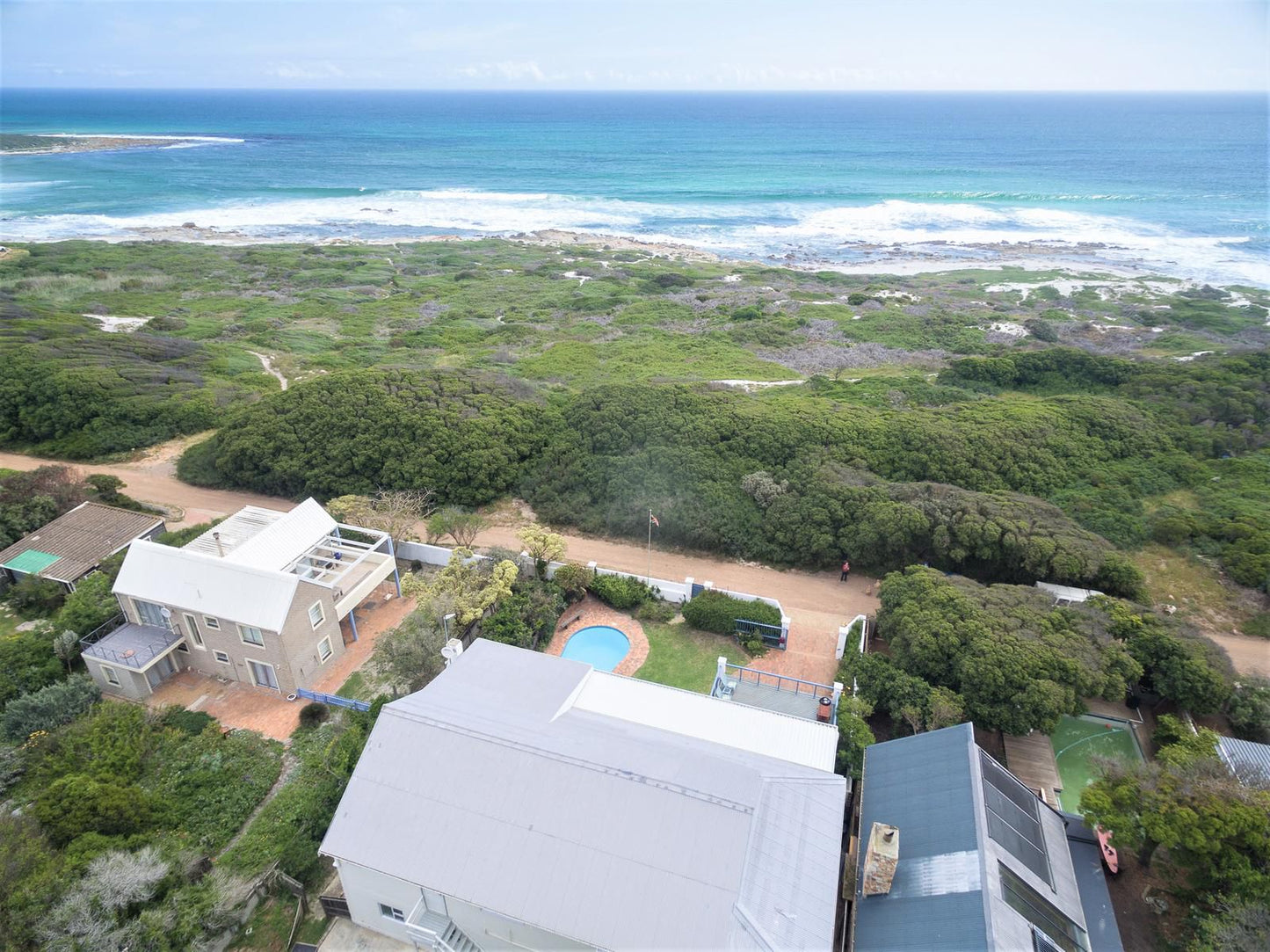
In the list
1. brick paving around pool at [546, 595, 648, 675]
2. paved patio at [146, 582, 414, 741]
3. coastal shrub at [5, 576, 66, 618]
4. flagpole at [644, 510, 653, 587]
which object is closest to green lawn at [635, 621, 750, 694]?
brick paving around pool at [546, 595, 648, 675]

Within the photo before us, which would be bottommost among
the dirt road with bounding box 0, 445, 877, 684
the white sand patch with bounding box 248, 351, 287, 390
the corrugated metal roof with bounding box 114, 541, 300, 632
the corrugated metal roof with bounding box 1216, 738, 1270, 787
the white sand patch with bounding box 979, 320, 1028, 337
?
the dirt road with bounding box 0, 445, 877, 684

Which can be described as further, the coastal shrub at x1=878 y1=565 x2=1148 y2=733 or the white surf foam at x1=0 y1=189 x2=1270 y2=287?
the white surf foam at x1=0 y1=189 x2=1270 y2=287

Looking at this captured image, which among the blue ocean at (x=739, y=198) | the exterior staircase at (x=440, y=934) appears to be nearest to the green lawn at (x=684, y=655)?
the exterior staircase at (x=440, y=934)

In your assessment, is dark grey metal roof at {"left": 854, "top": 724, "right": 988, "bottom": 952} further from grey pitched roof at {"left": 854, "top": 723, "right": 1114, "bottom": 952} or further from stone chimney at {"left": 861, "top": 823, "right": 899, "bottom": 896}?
stone chimney at {"left": 861, "top": 823, "right": 899, "bottom": 896}

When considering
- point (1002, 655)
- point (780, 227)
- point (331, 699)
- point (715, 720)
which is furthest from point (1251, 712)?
point (780, 227)

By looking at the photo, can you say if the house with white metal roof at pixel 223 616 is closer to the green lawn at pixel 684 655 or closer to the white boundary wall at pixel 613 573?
the white boundary wall at pixel 613 573

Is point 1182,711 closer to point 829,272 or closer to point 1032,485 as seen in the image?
point 1032,485

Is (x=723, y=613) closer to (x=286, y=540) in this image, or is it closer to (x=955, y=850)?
(x=955, y=850)
